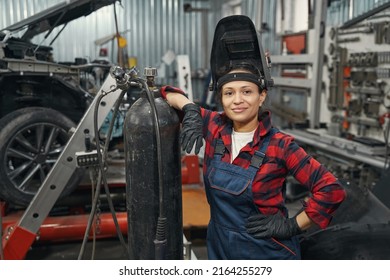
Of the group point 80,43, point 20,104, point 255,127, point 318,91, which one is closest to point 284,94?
point 318,91

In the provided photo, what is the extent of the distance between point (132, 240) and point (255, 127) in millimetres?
610

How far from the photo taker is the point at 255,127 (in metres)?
1.37

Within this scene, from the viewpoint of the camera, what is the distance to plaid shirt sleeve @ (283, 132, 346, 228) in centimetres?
126

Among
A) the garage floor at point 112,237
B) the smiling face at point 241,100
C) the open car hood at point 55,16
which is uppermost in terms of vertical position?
the open car hood at point 55,16

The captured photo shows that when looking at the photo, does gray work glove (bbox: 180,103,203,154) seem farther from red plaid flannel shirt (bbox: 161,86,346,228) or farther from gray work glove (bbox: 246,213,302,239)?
gray work glove (bbox: 246,213,302,239)

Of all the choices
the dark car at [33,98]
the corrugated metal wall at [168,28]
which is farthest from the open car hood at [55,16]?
the corrugated metal wall at [168,28]

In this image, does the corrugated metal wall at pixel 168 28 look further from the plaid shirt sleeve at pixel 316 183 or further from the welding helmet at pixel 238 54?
the plaid shirt sleeve at pixel 316 183

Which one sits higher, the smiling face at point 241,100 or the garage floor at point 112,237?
the smiling face at point 241,100

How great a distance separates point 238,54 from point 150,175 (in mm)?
551

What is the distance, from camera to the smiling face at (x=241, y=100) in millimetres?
1278

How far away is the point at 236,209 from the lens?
133 centimetres

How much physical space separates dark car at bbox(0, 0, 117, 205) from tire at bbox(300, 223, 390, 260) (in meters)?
1.61

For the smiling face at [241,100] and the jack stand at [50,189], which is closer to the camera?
the smiling face at [241,100]

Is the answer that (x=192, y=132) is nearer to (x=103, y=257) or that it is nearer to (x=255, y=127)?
(x=255, y=127)
